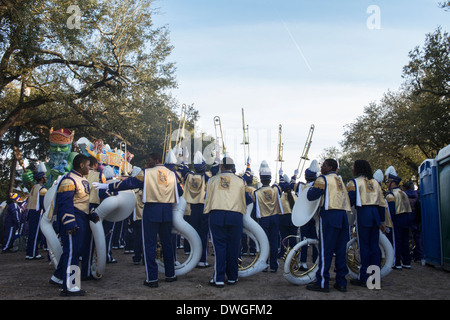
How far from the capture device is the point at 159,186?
20.7ft

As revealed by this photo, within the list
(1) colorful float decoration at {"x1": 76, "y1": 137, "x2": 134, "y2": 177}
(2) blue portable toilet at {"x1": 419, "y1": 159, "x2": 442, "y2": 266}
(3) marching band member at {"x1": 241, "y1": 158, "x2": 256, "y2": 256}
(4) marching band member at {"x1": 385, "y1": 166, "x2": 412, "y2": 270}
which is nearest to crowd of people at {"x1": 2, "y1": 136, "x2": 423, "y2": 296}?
(3) marching band member at {"x1": 241, "y1": 158, "x2": 256, "y2": 256}

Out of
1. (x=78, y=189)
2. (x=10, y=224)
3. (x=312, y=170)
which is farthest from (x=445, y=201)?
(x=10, y=224)

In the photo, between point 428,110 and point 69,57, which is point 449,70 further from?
point 69,57

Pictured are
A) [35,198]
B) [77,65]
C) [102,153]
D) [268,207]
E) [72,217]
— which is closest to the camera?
[72,217]

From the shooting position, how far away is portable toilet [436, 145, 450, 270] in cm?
845

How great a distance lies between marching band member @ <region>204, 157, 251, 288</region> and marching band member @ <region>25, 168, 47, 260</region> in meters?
4.95

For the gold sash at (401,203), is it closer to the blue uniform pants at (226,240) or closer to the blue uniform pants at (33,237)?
the blue uniform pants at (226,240)

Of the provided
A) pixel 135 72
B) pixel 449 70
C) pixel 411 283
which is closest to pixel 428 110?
pixel 449 70

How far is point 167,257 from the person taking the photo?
6.45 m

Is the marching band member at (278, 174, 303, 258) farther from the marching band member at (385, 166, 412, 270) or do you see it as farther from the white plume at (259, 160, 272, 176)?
the marching band member at (385, 166, 412, 270)

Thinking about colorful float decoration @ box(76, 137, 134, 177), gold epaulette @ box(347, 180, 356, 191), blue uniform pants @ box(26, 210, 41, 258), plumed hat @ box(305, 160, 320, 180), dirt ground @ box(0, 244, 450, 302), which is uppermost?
colorful float decoration @ box(76, 137, 134, 177)

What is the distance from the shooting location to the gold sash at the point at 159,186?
246 inches

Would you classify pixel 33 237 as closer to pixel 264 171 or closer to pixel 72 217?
pixel 72 217

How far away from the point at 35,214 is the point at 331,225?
7.45 meters
